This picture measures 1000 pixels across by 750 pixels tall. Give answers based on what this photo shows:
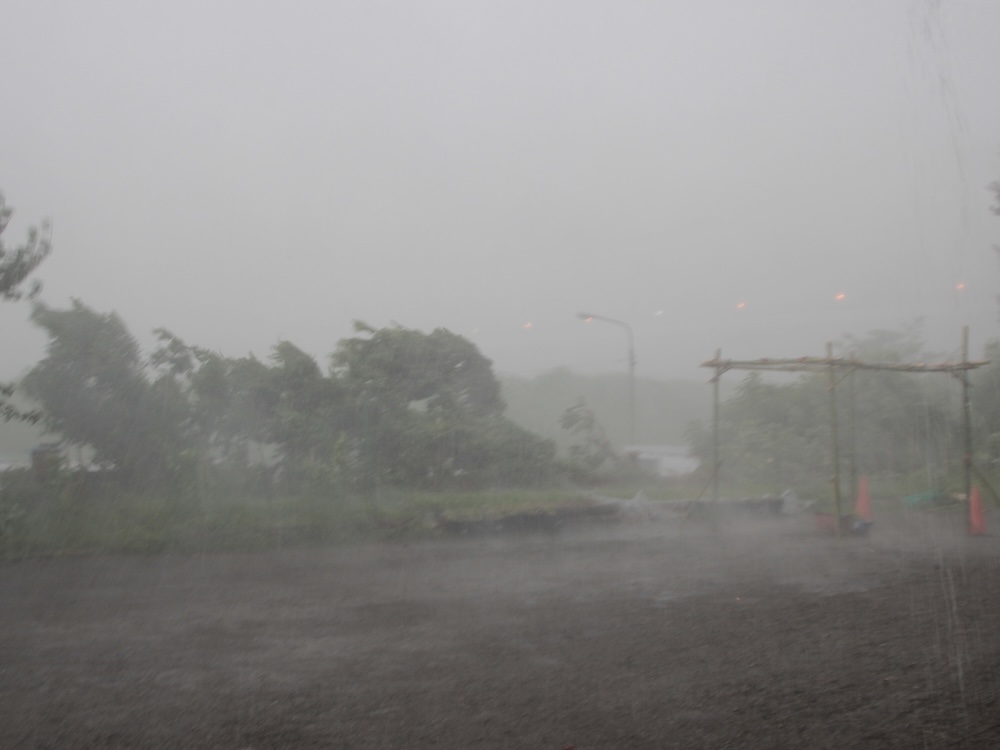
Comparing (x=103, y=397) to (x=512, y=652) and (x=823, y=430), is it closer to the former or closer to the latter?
(x=512, y=652)

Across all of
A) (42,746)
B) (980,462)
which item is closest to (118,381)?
(42,746)

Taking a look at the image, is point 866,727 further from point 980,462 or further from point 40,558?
point 980,462

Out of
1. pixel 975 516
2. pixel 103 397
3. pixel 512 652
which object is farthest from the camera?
pixel 103 397

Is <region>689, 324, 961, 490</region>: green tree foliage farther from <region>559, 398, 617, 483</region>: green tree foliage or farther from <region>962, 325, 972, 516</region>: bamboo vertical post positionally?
<region>962, 325, 972, 516</region>: bamboo vertical post

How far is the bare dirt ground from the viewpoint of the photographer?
5004mm

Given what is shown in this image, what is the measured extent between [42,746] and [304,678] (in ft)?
5.86

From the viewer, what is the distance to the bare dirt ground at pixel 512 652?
500 centimetres

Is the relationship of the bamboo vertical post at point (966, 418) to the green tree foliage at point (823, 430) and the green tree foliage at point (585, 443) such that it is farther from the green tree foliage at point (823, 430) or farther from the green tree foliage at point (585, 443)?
the green tree foliage at point (585, 443)

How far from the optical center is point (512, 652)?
6.91 metres

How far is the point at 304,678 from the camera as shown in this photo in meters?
6.25

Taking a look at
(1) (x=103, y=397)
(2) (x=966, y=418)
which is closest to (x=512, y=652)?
(2) (x=966, y=418)

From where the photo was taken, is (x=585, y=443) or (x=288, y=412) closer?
(x=288, y=412)

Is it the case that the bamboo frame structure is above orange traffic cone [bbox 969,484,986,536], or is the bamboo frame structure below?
above

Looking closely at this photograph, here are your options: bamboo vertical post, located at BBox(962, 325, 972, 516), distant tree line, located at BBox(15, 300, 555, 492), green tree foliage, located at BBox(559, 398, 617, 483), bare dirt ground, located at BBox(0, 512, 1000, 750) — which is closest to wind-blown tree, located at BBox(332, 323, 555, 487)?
distant tree line, located at BBox(15, 300, 555, 492)
